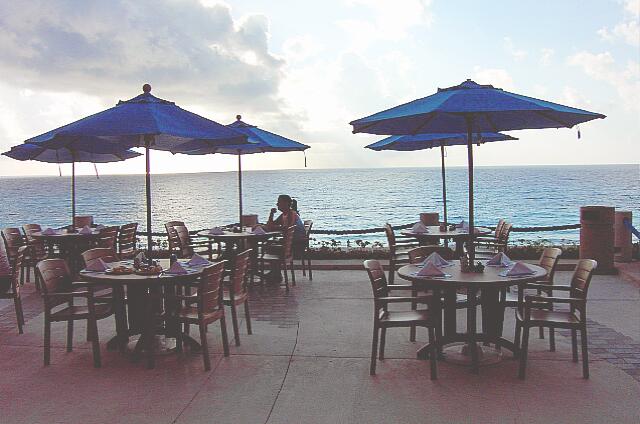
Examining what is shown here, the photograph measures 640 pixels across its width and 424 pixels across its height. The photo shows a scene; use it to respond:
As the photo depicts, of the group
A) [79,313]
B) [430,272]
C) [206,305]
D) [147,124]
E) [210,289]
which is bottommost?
[79,313]

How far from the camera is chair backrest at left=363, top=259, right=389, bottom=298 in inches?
211

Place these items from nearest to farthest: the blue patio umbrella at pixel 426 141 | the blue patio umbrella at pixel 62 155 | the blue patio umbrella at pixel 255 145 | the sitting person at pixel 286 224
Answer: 1. the sitting person at pixel 286 224
2. the blue patio umbrella at pixel 426 141
3. the blue patio umbrella at pixel 255 145
4. the blue patio umbrella at pixel 62 155

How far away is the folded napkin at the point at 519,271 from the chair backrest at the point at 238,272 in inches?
94.3

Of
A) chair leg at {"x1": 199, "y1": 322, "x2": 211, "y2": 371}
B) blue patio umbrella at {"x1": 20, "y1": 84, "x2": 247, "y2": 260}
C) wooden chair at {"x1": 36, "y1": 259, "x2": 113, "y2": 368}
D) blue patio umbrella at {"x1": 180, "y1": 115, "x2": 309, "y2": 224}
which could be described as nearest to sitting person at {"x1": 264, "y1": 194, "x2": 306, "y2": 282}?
blue patio umbrella at {"x1": 180, "y1": 115, "x2": 309, "y2": 224}

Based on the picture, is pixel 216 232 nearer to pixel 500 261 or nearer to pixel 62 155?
pixel 62 155

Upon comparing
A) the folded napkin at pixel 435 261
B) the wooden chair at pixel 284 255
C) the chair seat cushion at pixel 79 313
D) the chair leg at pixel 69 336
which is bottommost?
the chair leg at pixel 69 336

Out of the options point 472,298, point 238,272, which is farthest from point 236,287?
point 472,298

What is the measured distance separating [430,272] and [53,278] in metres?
3.30

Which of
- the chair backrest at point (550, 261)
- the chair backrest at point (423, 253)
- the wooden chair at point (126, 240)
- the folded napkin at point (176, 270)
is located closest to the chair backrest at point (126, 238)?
the wooden chair at point (126, 240)

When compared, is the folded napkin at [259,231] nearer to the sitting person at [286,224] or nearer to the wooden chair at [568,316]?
the sitting person at [286,224]

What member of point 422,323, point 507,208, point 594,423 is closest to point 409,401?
point 422,323

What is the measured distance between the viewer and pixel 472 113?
5586mm

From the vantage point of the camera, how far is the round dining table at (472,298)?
5.23 metres

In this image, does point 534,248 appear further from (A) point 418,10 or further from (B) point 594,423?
(B) point 594,423
